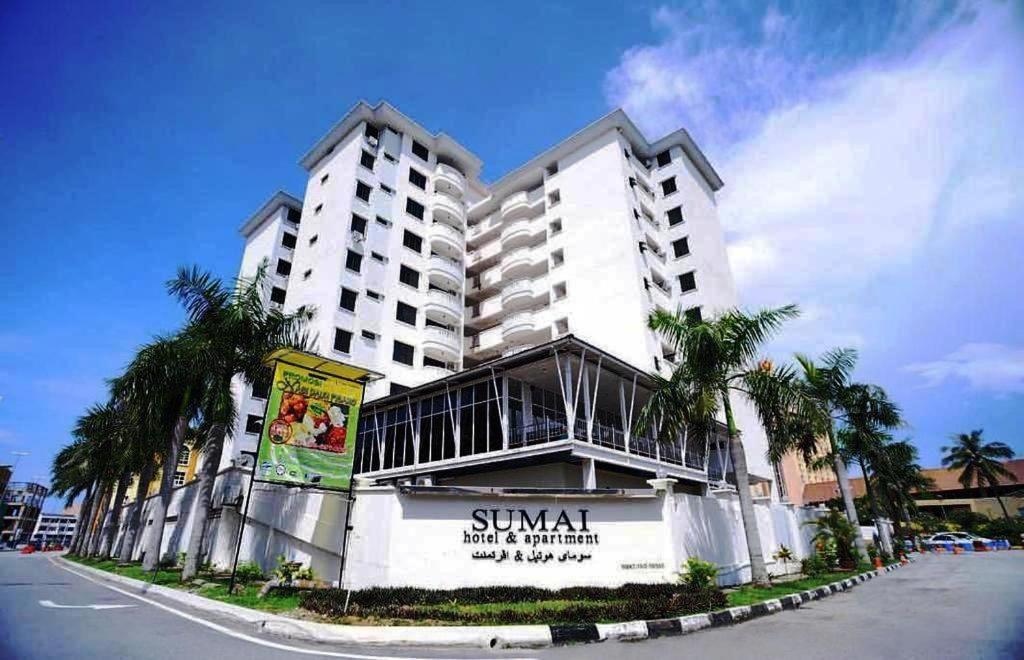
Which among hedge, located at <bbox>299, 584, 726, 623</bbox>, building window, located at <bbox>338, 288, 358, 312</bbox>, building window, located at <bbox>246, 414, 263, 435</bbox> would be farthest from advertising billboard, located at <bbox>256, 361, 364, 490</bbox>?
building window, located at <bbox>246, 414, 263, 435</bbox>

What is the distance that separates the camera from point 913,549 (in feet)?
129

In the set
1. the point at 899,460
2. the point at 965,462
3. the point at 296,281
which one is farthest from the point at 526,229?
the point at 965,462

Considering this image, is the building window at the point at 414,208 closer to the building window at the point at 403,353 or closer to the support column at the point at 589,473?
the building window at the point at 403,353

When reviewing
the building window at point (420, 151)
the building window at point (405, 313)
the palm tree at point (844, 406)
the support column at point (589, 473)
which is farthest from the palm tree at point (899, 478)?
the building window at point (420, 151)

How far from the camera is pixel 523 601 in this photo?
35.6 feet

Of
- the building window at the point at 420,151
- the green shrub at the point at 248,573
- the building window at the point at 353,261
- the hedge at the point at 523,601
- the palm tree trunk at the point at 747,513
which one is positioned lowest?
the hedge at the point at 523,601

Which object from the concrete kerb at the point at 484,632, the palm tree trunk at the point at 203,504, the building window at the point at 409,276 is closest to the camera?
the concrete kerb at the point at 484,632

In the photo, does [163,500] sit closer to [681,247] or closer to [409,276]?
[409,276]

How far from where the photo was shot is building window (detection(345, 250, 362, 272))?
35.3 m

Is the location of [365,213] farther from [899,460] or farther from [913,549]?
[913,549]

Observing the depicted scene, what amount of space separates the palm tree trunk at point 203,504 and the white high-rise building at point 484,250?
45.9 feet

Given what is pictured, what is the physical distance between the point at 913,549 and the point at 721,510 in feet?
119

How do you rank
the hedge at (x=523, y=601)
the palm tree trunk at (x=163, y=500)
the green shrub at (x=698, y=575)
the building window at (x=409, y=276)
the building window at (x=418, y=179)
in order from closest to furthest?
the hedge at (x=523, y=601) < the green shrub at (x=698, y=575) < the palm tree trunk at (x=163, y=500) < the building window at (x=409, y=276) < the building window at (x=418, y=179)

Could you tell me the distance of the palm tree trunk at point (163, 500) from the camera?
18688 mm
